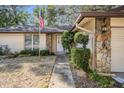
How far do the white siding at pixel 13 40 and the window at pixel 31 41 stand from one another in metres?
0.44

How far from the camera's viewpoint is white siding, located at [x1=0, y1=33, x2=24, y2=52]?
67.1 feet

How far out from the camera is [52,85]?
7730 millimetres

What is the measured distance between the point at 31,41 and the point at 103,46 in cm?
1135

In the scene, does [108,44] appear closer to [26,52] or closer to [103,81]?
[103,81]

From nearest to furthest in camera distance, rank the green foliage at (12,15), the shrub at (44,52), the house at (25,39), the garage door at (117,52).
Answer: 1. the garage door at (117,52)
2. the shrub at (44,52)
3. the house at (25,39)
4. the green foliage at (12,15)

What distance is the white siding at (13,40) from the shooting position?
805 inches

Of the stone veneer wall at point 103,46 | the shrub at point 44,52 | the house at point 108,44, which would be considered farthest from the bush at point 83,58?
the shrub at point 44,52

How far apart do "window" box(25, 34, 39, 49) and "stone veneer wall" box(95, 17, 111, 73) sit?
10976mm

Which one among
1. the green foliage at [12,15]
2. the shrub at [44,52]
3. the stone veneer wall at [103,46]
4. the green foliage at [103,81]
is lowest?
the green foliage at [103,81]

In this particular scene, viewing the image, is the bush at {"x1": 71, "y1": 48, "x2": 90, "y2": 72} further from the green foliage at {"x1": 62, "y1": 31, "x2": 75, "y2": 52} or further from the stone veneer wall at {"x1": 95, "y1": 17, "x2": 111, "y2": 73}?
the green foliage at {"x1": 62, "y1": 31, "x2": 75, "y2": 52}

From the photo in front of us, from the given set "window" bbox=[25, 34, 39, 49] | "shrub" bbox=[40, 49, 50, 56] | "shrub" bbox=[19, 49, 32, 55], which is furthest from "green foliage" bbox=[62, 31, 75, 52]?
"shrub" bbox=[19, 49, 32, 55]

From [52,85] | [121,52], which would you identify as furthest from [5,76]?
[121,52]

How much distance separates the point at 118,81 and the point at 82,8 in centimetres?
2413

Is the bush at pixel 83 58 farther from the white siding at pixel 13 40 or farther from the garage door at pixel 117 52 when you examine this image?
the white siding at pixel 13 40
